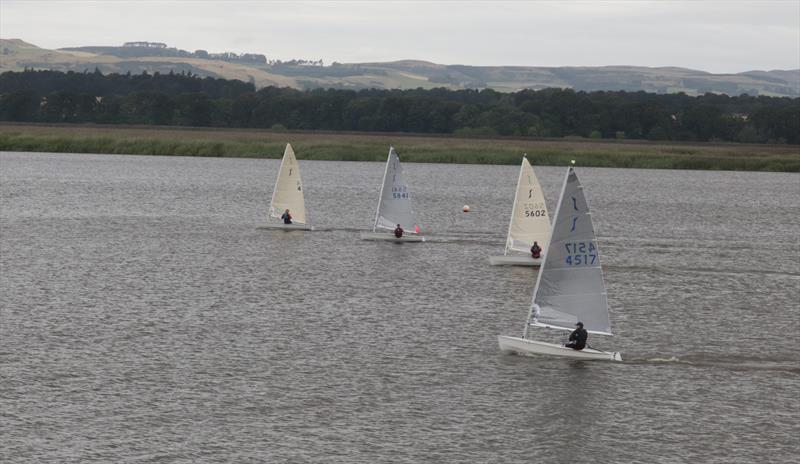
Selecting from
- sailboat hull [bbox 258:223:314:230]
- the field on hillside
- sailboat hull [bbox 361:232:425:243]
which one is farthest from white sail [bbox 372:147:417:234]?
the field on hillside

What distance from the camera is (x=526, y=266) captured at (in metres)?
73.0

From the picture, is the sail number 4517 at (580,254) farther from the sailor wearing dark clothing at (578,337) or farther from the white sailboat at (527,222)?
the white sailboat at (527,222)

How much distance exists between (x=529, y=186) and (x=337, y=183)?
285 feet

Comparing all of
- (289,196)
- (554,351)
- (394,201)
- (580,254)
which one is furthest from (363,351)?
(289,196)

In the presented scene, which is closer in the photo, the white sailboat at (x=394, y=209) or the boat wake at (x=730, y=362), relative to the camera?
the boat wake at (x=730, y=362)

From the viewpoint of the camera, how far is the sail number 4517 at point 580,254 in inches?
1772

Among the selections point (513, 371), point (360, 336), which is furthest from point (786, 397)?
point (360, 336)

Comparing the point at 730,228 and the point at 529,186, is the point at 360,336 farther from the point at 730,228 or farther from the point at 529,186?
the point at 730,228

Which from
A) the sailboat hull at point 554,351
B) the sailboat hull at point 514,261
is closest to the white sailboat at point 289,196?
the sailboat hull at point 514,261

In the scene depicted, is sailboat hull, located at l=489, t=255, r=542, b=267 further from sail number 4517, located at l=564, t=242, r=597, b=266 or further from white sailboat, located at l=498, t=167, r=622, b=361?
sail number 4517, located at l=564, t=242, r=597, b=266

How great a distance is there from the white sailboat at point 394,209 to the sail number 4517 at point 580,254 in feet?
116

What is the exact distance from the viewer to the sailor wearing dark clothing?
4553cm

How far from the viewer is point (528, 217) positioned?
2803 inches

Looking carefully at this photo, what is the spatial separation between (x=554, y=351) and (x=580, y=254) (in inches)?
158
